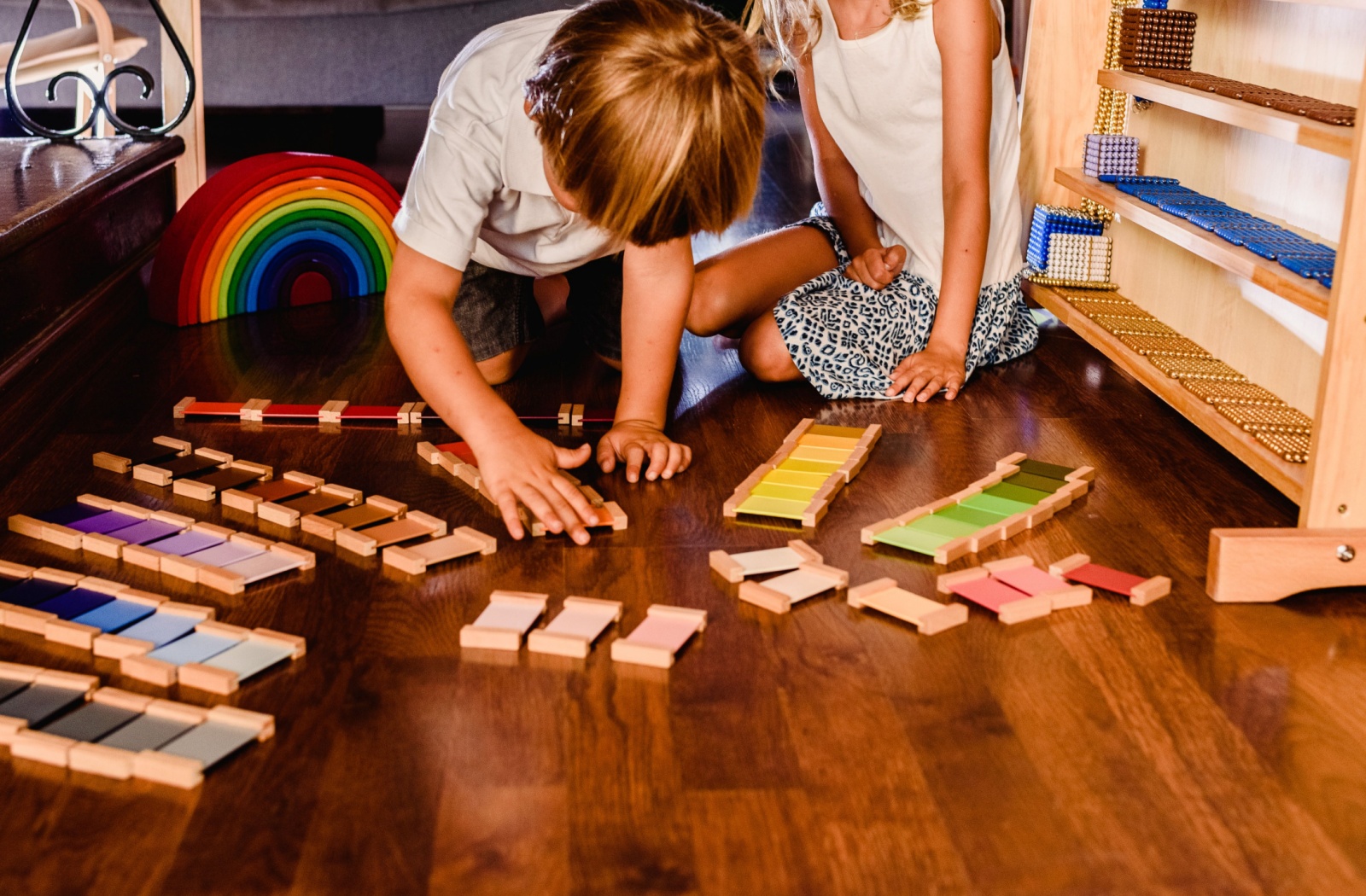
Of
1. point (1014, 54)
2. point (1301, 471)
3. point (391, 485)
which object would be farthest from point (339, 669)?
point (1014, 54)

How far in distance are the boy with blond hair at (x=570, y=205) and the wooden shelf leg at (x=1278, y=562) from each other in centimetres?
53

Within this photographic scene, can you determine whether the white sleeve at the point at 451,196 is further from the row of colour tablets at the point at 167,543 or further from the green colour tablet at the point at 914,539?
the green colour tablet at the point at 914,539

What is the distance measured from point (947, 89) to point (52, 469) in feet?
3.91

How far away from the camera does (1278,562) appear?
1.16 m

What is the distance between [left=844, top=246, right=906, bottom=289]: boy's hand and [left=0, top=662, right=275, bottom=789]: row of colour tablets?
3.76ft

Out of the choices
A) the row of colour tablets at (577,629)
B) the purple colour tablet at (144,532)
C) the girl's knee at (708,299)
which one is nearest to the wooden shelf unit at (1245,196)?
the girl's knee at (708,299)

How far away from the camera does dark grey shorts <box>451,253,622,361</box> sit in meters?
1.77

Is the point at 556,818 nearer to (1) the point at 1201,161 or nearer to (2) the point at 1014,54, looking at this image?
(1) the point at 1201,161

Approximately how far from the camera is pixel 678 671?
1.02 metres

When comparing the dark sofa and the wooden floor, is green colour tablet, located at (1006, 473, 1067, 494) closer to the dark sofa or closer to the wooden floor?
the wooden floor

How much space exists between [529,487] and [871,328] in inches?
26.5

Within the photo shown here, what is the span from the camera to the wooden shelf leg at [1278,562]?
115cm

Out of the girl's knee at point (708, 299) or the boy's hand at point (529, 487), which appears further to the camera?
the girl's knee at point (708, 299)

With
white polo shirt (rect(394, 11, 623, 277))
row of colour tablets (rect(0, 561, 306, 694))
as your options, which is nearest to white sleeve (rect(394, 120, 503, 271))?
white polo shirt (rect(394, 11, 623, 277))
